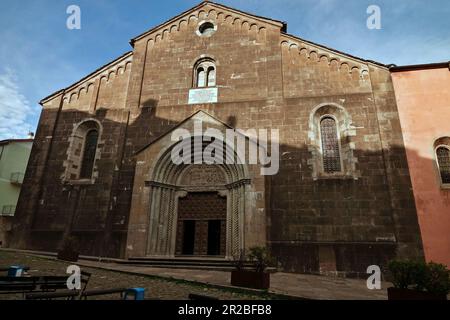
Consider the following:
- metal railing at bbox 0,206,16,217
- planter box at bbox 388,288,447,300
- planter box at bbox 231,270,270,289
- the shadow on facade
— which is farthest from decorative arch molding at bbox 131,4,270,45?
metal railing at bbox 0,206,16,217

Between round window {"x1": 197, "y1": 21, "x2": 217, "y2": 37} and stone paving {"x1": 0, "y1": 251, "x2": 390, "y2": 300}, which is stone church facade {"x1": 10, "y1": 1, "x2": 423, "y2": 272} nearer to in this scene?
round window {"x1": 197, "y1": 21, "x2": 217, "y2": 37}

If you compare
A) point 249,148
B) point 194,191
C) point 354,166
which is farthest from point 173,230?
point 354,166

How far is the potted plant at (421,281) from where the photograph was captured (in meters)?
5.79

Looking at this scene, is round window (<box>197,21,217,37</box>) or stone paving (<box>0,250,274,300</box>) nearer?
stone paving (<box>0,250,274,300</box>)

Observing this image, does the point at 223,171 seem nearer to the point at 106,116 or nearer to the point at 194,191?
the point at 194,191

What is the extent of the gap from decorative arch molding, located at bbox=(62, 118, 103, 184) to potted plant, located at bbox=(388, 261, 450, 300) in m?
13.2

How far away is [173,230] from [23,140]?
21704mm

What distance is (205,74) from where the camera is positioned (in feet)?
52.7

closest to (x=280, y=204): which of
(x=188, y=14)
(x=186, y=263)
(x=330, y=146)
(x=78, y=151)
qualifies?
(x=330, y=146)

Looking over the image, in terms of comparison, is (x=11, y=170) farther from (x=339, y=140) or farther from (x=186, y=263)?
(x=339, y=140)

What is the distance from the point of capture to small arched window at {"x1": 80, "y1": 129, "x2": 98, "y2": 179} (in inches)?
604

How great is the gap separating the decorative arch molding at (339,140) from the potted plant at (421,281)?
6.39m

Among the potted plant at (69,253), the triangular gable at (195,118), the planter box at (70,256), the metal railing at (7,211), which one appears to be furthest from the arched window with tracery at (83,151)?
the metal railing at (7,211)

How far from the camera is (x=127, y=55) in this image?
1708 cm
